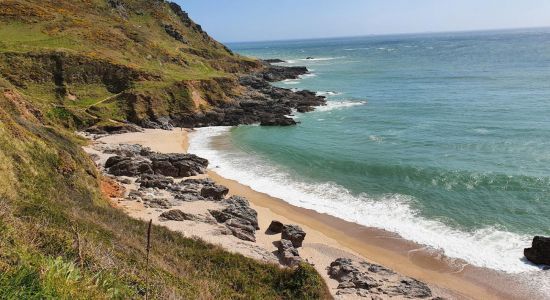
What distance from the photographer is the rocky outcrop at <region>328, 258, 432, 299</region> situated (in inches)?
762

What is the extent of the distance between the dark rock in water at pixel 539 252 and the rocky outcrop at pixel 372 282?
22.0 feet

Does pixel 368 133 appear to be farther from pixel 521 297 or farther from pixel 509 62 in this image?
pixel 509 62

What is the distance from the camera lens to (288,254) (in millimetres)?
22234

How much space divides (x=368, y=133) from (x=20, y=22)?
58850mm

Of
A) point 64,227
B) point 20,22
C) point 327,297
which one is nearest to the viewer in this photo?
point 64,227

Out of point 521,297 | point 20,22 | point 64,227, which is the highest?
point 20,22

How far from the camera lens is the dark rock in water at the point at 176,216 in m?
25.0

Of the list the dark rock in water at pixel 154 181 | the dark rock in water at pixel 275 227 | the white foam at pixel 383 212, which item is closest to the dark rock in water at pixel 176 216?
the dark rock in water at pixel 275 227

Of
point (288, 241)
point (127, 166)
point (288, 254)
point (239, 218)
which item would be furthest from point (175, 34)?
point (288, 254)

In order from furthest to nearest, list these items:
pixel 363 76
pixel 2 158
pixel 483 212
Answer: pixel 363 76 → pixel 483 212 → pixel 2 158

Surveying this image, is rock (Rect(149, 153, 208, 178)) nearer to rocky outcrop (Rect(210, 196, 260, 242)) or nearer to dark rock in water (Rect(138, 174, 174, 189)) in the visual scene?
dark rock in water (Rect(138, 174, 174, 189))

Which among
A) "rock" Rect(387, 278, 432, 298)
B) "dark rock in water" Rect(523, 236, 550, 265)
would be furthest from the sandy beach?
"dark rock in water" Rect(523, 236, 550, 265)

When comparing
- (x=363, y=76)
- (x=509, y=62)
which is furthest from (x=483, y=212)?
(x=509, y=62)

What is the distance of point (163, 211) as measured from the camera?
26.5 metres
